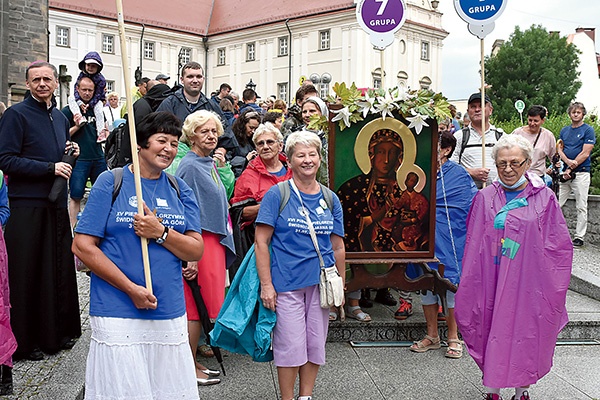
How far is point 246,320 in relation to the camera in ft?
14.0

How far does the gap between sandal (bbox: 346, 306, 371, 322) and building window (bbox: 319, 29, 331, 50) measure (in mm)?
46408

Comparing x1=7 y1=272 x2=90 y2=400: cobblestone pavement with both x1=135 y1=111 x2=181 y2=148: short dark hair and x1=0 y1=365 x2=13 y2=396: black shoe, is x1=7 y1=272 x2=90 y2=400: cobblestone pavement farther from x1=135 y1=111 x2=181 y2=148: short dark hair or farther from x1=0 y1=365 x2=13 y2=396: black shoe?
x1=135 y1=111 x2=181 y2=148: short dark hair

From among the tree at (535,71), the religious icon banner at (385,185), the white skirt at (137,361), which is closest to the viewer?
the white skirt at (137,361)

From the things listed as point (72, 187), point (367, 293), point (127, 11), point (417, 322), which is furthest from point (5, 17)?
point (127, 11)

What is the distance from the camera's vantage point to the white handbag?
4238mm

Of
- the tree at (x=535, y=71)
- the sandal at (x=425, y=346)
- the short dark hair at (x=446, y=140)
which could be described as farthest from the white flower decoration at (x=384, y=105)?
the tree at (x=535, y=71)

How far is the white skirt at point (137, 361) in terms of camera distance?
3262 mm

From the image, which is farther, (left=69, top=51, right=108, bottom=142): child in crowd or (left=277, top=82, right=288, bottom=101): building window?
(left=277, top=82, right=288, bottom=101): building window

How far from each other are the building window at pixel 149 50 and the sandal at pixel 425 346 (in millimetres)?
53501

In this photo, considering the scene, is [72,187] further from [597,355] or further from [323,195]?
[597,355]

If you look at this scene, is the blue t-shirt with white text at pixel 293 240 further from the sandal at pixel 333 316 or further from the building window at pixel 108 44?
the building window at pixel 108 44

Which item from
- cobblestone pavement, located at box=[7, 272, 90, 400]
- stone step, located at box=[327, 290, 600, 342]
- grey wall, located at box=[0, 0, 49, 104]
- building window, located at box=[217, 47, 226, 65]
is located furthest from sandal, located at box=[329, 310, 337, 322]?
building window, located at box=[217, 47, 226, 65]

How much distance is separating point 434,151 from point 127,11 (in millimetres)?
54834

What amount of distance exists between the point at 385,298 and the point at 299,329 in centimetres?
313
